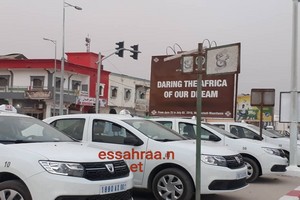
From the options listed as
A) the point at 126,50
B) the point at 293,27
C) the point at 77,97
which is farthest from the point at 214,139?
the point at 77,97

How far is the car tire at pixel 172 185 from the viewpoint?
23.4ft

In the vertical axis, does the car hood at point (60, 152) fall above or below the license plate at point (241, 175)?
above

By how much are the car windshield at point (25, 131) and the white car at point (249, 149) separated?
4.36 metres

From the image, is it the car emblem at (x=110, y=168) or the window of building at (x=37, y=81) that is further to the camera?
the window of building at (x=37, y=81)

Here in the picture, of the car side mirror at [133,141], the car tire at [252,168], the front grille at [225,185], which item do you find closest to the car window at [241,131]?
the car tire at [252,168]

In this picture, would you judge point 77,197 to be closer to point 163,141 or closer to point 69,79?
point 163,141

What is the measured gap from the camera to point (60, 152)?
18.1 ft

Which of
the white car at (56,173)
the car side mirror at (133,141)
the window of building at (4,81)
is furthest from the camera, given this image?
the window of building at (4,81)

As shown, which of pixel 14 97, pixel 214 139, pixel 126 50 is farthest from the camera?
pixel 14 97

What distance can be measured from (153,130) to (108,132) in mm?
808

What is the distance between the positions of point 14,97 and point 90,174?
37.9 metres

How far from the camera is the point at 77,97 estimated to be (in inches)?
1681

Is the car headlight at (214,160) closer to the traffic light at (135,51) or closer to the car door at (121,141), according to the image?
the car door at (121,141)

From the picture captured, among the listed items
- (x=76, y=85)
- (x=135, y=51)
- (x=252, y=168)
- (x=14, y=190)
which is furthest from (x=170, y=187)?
(x=76, y=85)
